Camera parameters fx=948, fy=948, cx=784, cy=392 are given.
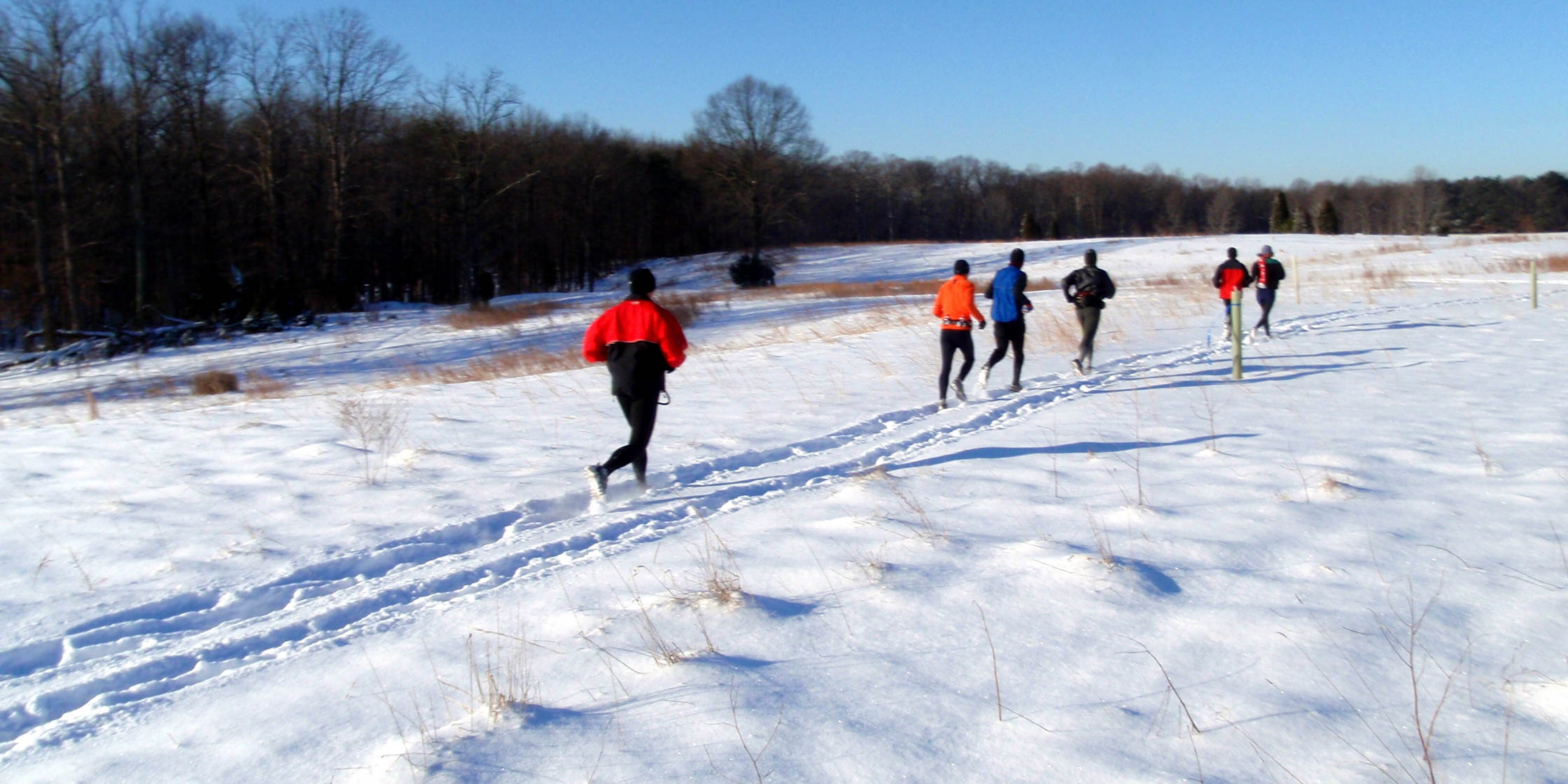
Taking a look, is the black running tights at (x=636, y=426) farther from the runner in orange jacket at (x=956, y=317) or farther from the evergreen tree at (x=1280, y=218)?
the evergreen tree at (x=1280, y=218)

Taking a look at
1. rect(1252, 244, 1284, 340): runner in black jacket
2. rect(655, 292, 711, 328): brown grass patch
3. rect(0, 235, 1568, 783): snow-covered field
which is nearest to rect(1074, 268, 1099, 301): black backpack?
rect(0, 235, 1568, 783): snow-covered field

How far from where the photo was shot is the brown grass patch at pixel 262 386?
16.3 metres

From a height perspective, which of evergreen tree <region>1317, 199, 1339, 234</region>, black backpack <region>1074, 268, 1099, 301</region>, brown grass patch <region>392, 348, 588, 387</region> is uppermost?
evergreen tree <region>1317, 199, 1339, 234</region>

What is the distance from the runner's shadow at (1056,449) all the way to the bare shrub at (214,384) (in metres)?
15.5

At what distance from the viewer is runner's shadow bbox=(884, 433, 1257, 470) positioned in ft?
25.6

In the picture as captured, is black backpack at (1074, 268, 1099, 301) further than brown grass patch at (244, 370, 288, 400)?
No

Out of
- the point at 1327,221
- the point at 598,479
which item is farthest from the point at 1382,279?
the point at 1327,221

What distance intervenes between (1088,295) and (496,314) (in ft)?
81.5

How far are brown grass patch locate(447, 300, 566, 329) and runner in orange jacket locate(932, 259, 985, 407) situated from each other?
22895 millimetres

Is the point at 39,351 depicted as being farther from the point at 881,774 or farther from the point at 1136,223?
the point at 1136,223

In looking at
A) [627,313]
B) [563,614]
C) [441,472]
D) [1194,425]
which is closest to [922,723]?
[563,614]

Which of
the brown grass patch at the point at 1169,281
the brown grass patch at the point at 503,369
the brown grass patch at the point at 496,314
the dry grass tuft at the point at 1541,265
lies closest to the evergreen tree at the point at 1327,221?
the dry grass tuft at the point at 1541,265

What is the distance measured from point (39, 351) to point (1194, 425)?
3474cm

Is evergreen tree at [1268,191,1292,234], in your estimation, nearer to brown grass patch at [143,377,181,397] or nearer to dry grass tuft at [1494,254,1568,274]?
dry grass tuft at [1494,254,1568,274]
